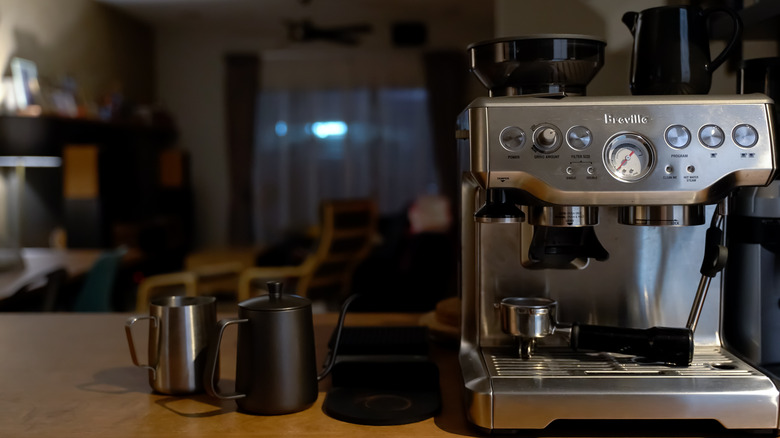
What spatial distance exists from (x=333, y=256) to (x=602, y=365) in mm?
3470

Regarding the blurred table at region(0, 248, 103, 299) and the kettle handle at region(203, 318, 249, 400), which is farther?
the blurred table at region(0, 248, 103, 299)

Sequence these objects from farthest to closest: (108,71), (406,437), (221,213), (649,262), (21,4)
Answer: (221,213)
(108,71)
(21,4)
(649,262)
(406,437)

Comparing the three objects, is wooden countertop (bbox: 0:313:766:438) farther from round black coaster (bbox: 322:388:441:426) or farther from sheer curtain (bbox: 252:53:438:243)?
sheer curtain (bbox: 252:53:438:243)

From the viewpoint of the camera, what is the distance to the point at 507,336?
922 mm

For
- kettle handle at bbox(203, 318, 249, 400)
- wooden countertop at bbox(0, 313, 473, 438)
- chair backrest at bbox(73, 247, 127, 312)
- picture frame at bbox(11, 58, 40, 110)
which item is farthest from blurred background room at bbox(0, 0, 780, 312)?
kettle handle at bbox(203, 318, 249, 400)

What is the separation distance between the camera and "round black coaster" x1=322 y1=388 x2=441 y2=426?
0.79 m

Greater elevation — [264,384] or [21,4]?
[21,4]

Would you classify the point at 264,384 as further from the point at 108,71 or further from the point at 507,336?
the point at 108,71

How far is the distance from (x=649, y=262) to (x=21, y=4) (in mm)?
4873

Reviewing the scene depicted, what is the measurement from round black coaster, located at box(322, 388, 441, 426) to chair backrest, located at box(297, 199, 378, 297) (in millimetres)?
3222

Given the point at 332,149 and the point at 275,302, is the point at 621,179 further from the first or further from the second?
the point at 332,149

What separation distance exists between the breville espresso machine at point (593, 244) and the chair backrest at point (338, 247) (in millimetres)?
3208

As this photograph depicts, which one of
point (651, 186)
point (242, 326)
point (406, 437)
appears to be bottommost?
point (406, 437)

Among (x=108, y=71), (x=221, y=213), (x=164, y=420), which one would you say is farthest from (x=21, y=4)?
(x=164, y=420)
